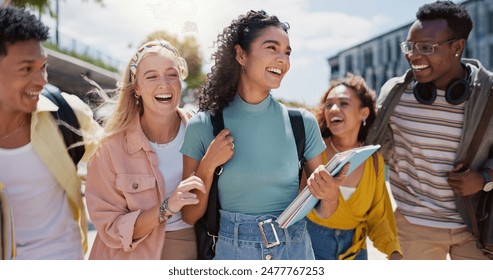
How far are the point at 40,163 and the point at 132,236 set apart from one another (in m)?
0.52

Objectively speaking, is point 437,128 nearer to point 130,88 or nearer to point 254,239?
point 254,239

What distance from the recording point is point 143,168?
7.66 ft

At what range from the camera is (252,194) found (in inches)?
81.0

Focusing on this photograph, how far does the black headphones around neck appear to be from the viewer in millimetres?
2775

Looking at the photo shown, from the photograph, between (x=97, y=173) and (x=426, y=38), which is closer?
(x=97, y=173)

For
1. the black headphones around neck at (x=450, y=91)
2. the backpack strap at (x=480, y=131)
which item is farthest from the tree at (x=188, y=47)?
the backpack strap at (x=480, y=131)

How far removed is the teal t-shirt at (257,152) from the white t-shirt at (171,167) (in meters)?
0.26

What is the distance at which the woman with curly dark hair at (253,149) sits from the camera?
6.72 feet

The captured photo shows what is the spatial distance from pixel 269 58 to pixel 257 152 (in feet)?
1.27

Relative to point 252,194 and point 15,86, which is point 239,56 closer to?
→ point 252,194

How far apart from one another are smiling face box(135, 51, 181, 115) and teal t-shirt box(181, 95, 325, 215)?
0.85 feet

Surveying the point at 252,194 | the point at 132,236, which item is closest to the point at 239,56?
the point at 252,194

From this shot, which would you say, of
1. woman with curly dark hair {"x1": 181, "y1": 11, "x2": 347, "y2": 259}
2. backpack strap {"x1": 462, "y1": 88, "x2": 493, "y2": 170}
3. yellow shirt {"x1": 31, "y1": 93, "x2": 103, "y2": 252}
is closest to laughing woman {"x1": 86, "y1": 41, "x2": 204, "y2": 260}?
yellow shirt {"x1": 31, "y1": 93, "x2": 103, "y2": 252}
